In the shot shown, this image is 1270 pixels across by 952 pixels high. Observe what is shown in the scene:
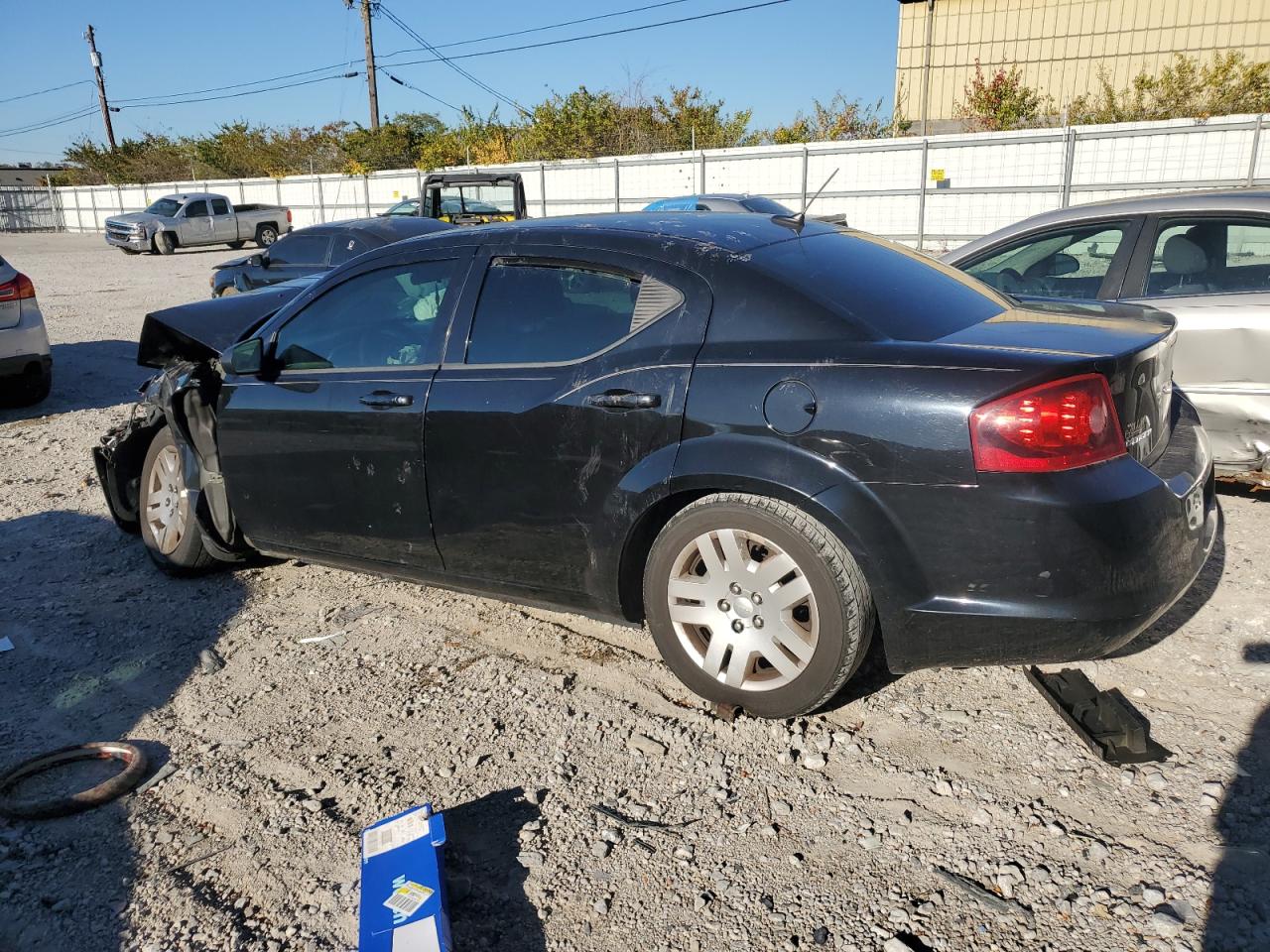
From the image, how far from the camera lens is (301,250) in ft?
40.0

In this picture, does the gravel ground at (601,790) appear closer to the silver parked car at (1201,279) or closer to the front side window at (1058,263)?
the silver parked car at (1201,279)

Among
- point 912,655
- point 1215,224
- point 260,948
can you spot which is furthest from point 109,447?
point 1215,224

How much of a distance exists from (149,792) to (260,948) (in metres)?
0.91

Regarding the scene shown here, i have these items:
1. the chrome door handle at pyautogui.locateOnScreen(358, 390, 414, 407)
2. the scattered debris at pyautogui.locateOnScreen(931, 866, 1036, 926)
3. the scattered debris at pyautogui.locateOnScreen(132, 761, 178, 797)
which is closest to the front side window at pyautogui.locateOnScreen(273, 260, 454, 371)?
the chrome door handle at pyautogui.locateOnScreen(358, 390, 414, 407)

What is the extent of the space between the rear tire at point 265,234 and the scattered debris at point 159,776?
32308 millimetres

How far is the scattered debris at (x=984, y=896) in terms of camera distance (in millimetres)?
2268

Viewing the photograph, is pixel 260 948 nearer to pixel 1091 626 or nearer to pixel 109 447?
pixel 1091 626

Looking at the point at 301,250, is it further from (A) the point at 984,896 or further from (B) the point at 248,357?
(A) the point at 984,896

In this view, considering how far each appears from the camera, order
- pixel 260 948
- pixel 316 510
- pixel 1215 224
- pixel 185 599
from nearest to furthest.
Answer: pixel 260 948 → pixel 316 510 → pixel 185 599 → pixel 1215 224

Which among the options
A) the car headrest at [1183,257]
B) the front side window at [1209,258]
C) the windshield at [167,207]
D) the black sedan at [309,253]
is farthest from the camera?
the windshield at [167,207]

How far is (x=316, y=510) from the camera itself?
4.04m

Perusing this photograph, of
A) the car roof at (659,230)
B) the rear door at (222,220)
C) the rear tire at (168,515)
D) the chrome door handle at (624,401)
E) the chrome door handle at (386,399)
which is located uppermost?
the rear door at (222,220)

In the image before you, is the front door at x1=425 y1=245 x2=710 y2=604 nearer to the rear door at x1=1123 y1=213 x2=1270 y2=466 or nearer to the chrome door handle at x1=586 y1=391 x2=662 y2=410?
the chrome door handle at x1=586 y1=391 x2=662 y2=410

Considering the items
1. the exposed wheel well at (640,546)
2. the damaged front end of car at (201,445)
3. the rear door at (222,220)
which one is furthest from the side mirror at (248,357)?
the rear door at (222,220)
